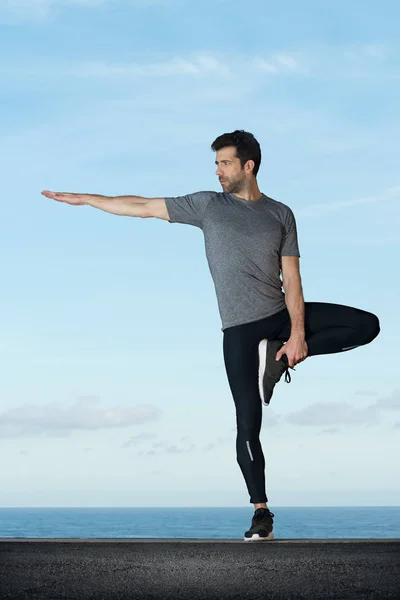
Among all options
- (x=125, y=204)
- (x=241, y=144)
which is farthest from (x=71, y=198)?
(x=241, y=144)

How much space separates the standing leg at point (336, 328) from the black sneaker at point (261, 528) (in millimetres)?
1099

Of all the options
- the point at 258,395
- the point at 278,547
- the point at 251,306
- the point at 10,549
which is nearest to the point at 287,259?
the point at 251,306

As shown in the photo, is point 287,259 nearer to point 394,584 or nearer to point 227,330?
point 227,330

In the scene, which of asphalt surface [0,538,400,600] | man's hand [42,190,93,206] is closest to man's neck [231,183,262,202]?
man's hand [42,190,93,206]

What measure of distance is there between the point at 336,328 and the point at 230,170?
4.08ft

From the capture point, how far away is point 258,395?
5754 millimetres

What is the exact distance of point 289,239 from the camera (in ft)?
19.5

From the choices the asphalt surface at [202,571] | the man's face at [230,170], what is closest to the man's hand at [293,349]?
the man's face at [230,170]

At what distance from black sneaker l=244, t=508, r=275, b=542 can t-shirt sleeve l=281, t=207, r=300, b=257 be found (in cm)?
162

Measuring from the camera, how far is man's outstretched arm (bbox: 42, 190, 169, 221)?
5988 mm

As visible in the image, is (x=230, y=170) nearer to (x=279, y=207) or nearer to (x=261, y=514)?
(x=279, y=207)

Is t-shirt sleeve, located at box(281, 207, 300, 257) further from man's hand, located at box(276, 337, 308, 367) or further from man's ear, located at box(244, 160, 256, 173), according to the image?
man's hand, located at box(276, 337, 308, 367)

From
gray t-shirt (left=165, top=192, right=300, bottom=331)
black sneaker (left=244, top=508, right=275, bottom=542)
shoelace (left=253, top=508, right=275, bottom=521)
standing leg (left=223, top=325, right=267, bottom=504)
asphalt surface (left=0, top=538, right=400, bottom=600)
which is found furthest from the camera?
gray t-shirt (left=165, top=192, right=300, bottom=331)

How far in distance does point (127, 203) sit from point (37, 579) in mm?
2736
